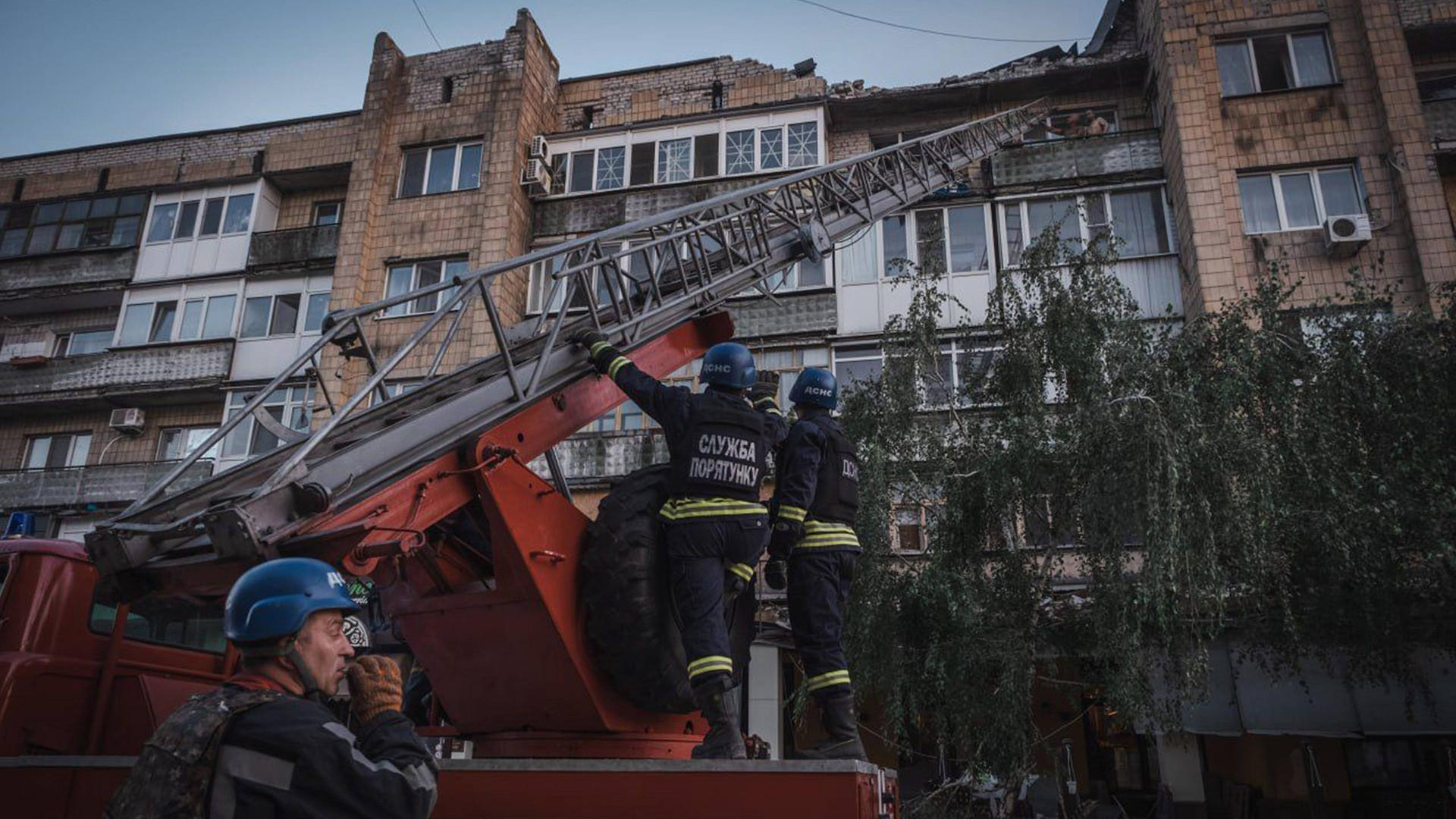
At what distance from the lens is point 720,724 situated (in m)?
4.66

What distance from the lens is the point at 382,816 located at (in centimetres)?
247

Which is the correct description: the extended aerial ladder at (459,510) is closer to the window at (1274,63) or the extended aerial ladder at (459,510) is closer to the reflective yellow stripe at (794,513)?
the reflective yellow stripe at (794,513)

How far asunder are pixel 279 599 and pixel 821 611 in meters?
3.41

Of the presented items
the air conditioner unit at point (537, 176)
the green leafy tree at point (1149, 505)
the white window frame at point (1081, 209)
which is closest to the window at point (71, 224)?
the air conditioner unit at point (537, 176)

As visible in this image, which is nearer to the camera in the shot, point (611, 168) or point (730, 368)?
point (730, 368)

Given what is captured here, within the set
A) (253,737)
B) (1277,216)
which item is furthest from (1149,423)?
(1277,216)

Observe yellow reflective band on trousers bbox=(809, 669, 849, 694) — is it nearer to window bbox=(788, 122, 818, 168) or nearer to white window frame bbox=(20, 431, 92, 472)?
window bbox=(788, 122, 818, 168)

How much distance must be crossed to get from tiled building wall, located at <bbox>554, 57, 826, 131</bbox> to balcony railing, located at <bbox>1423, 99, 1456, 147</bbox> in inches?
470

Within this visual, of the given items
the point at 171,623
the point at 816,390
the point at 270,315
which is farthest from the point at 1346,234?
the point at 270,315

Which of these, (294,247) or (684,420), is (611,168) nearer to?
(294,247)

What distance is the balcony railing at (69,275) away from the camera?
78.0 ft

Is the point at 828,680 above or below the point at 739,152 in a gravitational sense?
below

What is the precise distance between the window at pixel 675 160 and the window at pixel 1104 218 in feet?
22.5

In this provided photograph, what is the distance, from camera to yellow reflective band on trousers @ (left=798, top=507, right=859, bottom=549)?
18.4 feet
